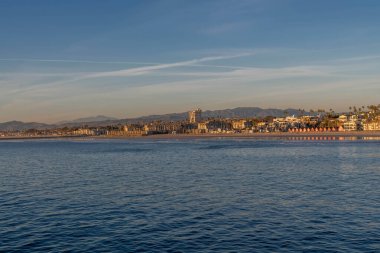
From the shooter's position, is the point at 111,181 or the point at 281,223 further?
the point at 111,181

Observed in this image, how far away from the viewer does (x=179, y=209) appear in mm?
33031

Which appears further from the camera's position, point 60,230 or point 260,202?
point 260,202

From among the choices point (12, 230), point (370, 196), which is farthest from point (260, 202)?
point (12, 230)

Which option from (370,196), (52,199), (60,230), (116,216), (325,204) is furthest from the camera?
(52,199)

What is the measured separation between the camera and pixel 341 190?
40438 millimetres

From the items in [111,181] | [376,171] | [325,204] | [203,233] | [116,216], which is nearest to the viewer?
[203,233]

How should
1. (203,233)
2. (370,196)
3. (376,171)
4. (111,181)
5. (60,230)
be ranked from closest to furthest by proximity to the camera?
(203,233) → (60,230) → (370,196) → (111,181) → (376,171)

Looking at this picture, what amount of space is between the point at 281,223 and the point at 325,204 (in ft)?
24.6

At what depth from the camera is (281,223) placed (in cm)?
2797

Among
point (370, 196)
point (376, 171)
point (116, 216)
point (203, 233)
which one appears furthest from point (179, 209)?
point (376, 171)

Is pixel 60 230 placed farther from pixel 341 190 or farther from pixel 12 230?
pixel 341 190

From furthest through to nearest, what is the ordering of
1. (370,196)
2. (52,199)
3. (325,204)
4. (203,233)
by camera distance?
(52,199)
(370,196)
(325,204)
(203,233)

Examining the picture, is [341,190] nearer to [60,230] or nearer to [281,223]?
[281,223]

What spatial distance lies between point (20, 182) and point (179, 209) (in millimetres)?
28988
